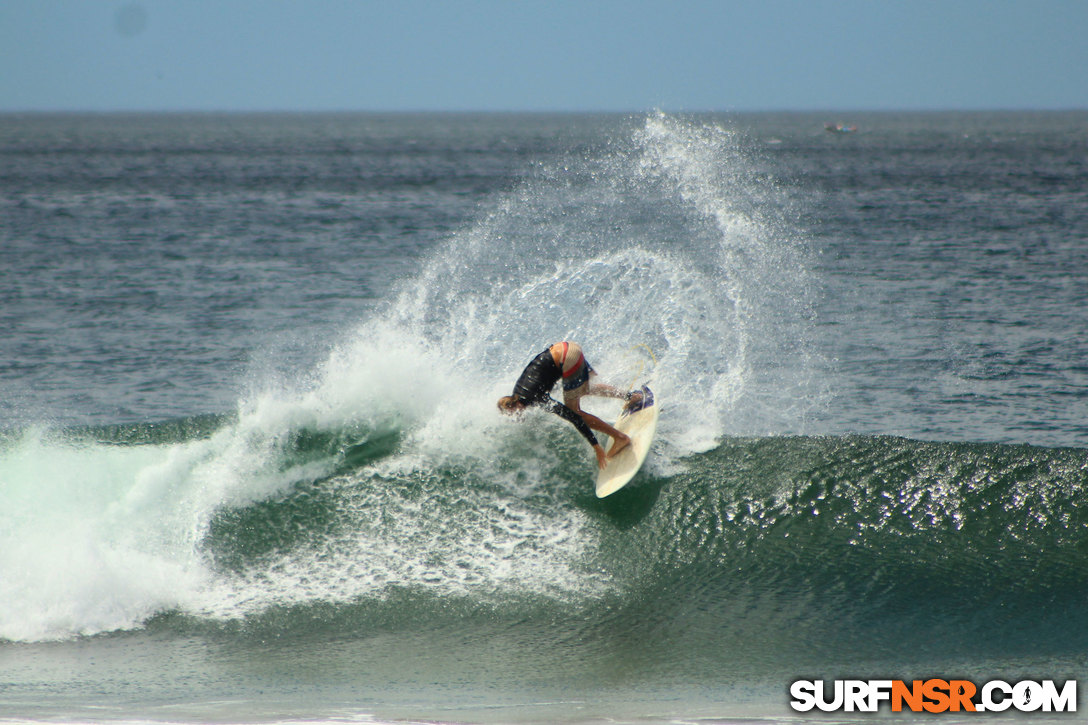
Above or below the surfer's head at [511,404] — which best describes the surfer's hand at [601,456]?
below

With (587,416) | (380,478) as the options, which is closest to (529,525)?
(587,416)

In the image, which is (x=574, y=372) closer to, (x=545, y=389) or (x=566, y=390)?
(x=566, y=390)

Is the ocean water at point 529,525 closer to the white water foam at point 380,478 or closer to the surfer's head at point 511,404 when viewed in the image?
the white water foam at point 380,478

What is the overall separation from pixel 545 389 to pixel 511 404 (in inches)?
15.9

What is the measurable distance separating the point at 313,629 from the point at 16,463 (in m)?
4.17

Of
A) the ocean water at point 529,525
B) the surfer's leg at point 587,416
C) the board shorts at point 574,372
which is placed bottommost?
the ocean water at point 529,525

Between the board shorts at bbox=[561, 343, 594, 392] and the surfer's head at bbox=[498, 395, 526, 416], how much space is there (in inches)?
18.4

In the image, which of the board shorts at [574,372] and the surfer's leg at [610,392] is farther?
the surfer's leg at [610,392]

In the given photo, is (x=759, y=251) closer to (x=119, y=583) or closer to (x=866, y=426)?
(x=866, y=426)

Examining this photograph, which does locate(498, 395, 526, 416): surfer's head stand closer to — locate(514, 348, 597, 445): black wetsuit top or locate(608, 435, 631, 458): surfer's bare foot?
locate(514, 348, 597, 445): black wetsuit top

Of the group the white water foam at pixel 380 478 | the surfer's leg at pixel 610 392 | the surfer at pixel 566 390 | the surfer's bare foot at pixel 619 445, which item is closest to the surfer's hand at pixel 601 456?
the surfer at pixel 566 390

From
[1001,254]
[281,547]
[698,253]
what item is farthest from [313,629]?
[1001,254]

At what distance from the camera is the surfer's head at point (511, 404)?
9.61 meters

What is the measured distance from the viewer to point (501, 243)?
3036 centimetres
